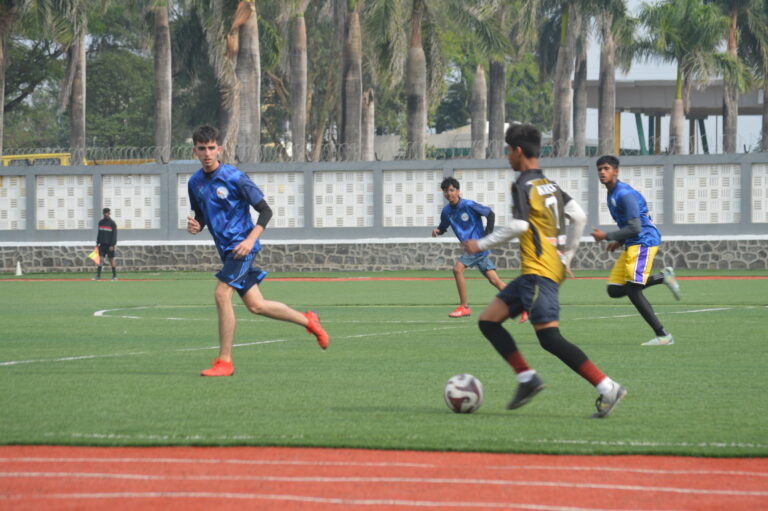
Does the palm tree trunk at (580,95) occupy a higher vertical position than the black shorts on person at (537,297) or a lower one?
higher

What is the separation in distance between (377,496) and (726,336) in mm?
9289

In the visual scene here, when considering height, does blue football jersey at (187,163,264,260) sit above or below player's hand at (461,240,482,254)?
above

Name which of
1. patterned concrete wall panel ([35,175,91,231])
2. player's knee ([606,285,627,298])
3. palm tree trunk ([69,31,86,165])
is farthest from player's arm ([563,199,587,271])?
palm tree trunk ([69,31,86,165])

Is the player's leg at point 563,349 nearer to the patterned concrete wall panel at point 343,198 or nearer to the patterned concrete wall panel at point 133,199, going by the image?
the patterned concrete wall panel at point 343,198

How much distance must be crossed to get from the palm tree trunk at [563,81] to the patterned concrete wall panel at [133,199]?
23.8 m

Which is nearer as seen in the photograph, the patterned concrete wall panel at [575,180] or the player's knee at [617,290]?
the player's knee at [617,290]

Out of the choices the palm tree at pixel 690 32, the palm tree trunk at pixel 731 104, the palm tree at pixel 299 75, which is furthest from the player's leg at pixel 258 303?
the palm tree trunk at pixel 731 104

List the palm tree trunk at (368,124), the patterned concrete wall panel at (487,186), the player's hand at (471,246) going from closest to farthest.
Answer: the player's hand at (471,246), the patterned concrete wall panel at (487,186), the palm tree trunk at (368,124)

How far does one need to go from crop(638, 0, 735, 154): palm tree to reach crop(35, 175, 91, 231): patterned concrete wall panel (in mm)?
28526

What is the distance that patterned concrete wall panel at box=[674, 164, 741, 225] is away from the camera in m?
35.6

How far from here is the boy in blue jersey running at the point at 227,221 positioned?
34.7 feet

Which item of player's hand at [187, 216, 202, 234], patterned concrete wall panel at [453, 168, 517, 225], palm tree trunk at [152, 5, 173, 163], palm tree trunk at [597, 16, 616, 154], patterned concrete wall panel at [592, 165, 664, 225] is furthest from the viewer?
palm tree trunk at [597, 16, 616, 154]

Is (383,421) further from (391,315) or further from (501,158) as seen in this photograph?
(501,158)

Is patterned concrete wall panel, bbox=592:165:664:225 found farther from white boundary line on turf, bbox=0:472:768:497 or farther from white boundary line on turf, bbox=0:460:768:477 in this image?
white boundary line on turf, bbox=0:472:768:497
